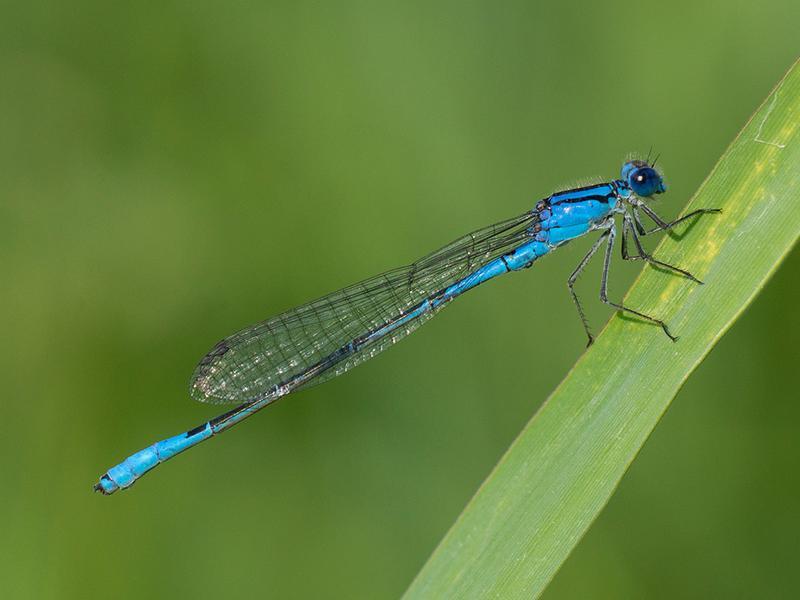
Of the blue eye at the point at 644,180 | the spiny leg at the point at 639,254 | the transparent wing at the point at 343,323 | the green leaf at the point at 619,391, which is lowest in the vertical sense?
the green leaf at the point at 619,391

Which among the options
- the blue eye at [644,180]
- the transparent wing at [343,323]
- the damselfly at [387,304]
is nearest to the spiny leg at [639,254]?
the damselfly at [387,304]

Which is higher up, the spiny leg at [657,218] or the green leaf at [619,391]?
the spiny leg at [657,218]

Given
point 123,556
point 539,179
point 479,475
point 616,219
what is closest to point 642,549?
point 479,475

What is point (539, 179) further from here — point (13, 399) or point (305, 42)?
point (13, 399)

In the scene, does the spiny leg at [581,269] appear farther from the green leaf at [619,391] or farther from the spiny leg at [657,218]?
the green leaf at [619,391]

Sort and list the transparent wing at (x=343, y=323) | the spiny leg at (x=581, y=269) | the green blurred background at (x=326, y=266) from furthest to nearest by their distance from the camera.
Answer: the transparent wing at (x=343, y=323) < the spiny leg at (x=581, y=269) < the green blurred background at (x=326, y=266)

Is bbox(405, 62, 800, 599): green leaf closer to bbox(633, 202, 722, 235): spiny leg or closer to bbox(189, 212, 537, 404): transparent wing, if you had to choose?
bbox(633, 202, 722, 235): spiny leg

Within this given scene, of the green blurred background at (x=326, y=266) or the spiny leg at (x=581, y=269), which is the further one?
A: the spiny leg at (x=581, y=269)

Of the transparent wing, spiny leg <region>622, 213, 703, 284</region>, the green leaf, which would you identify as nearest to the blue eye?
spiny leg <region>622, 213, 703, 284</region>
